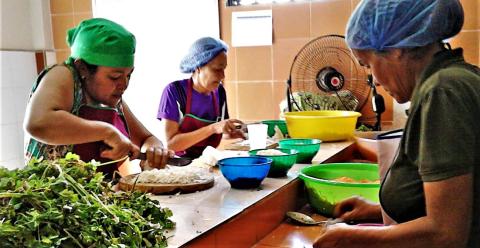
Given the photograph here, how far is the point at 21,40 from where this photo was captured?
3.26 metres

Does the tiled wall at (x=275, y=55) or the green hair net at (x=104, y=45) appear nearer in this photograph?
the green hair net at (x=104, y=45)

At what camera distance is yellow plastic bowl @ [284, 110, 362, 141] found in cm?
224

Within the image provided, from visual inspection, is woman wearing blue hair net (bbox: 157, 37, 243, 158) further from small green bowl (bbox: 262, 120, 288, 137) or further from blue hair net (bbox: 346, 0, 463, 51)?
blue hair net (bbox: 346, 0, 463, 51)

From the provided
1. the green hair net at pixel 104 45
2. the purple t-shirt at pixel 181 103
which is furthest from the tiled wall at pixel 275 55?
the green hair net at pixel 104 45

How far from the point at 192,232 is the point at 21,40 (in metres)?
2.71

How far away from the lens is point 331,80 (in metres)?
2.93

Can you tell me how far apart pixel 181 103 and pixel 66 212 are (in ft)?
5.49

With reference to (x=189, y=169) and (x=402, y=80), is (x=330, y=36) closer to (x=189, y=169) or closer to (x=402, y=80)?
(x=189, y=169)

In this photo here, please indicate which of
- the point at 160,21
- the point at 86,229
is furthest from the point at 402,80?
the point at 160,21

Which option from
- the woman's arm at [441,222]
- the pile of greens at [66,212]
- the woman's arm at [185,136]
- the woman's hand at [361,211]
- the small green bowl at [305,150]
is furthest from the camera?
the woman's arm at [185,136]

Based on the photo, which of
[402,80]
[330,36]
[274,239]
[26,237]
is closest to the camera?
[26,237]

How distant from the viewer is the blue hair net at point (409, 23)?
36.9 inches

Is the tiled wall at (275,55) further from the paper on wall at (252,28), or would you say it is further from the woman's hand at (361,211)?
the woman's hand at (361,211)

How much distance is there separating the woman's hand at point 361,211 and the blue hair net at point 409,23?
481mm
